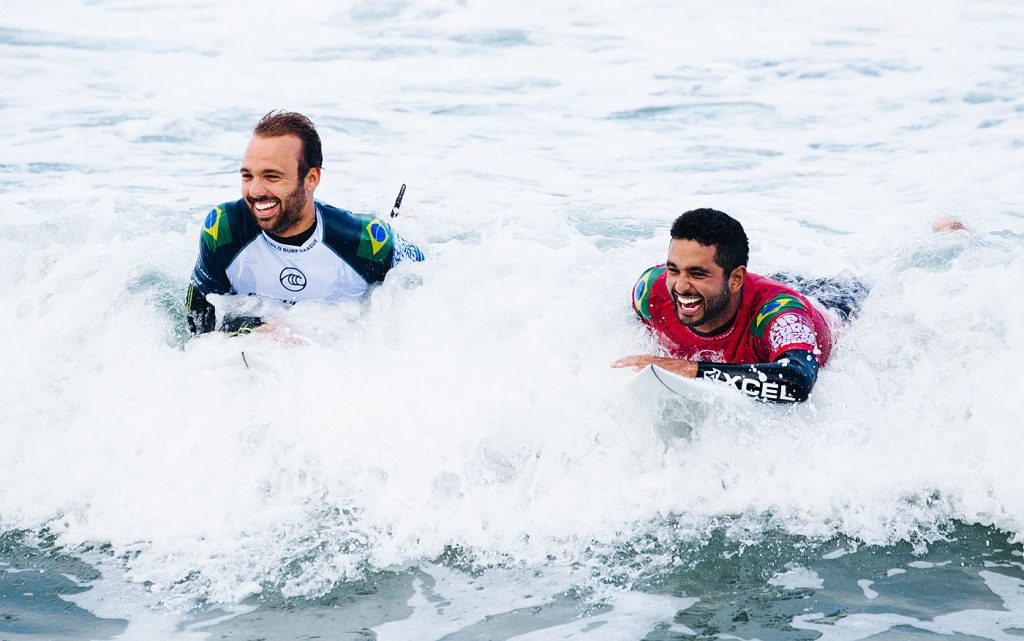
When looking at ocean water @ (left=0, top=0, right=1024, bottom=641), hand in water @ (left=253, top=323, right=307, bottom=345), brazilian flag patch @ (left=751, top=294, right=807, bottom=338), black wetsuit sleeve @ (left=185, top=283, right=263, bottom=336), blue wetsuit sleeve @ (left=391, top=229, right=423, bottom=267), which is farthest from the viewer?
blue wetsuit sleeve @ (left=391, top=229, right=423, bottom=267)

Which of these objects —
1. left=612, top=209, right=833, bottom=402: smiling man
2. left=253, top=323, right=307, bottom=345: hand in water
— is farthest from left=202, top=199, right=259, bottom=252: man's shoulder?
left=612, top=209, right=833, bottom=402: smiling man

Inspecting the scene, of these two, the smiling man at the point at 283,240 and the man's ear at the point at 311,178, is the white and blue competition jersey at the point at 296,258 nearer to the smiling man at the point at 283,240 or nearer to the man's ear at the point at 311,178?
the smiling man at the point at 283,240

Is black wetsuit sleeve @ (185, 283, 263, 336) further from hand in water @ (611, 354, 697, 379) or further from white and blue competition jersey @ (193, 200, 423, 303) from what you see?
hand in water @ (611, 354, 697, 379)

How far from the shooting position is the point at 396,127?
11500mm

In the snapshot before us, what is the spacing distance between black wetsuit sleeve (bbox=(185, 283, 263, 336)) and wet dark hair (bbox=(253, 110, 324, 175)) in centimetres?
76

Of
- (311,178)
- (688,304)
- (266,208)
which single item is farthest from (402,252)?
(688,304)

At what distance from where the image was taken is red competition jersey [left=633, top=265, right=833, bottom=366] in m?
4.71

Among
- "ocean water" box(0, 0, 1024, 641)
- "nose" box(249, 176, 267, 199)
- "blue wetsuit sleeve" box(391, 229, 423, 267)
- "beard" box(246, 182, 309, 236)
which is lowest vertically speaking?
"ocean water" box(0, 0, 1024, 641)

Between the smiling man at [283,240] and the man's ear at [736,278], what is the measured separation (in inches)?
67.9

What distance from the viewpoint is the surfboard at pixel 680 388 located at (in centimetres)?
446

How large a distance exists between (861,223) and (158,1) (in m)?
12.1

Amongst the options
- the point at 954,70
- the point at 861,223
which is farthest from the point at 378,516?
the point at 954,70

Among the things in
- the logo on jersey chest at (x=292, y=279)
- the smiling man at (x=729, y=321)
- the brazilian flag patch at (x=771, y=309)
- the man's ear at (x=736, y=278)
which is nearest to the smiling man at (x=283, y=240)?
the logo on jersey chest at (x=292, y=279)

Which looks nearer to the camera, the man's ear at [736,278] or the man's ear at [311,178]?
the man's ear at [736,278]
